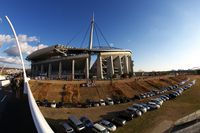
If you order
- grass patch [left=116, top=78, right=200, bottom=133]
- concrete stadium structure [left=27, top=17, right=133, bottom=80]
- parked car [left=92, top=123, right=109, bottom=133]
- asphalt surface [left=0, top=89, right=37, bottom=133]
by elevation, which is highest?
concrete stadium structure [left=27, top=17, right=133, bottom=80]

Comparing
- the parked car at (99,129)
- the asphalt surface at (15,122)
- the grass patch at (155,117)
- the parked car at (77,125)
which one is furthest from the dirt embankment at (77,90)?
the parked car at (99,129)

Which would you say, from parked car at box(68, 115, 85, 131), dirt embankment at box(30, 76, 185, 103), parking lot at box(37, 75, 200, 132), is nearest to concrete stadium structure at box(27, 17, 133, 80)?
dirt embankment at box(30, 76, 185, 103)

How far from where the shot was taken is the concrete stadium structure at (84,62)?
344 ft

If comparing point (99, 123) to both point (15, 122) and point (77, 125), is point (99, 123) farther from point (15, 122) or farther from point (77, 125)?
point (15, 122)

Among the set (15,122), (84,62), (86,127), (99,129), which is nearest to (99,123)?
(86,127)

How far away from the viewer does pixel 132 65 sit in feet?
472

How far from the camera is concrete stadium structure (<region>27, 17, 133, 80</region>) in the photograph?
344 feet

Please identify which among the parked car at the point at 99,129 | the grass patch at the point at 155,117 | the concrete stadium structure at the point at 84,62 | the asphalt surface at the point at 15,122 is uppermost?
the concrete stadium structure at the point at 84,62

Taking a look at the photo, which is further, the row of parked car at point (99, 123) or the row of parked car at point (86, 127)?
the row of parked car at point (99, 123)

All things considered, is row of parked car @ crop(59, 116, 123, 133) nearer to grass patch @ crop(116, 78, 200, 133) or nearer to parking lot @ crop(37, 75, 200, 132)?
grass patch @ crop(116, 78, 200, 133)

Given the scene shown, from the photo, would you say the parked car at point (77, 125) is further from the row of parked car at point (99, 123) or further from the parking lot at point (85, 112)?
the parking lot at point (85, 112)

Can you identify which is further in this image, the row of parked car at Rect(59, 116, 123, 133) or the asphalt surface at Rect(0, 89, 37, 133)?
the row of parked car at Rect(59, 116, 123, 133)

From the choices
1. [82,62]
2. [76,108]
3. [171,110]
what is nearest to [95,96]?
[76,108]

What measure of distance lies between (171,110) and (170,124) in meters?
10.7
